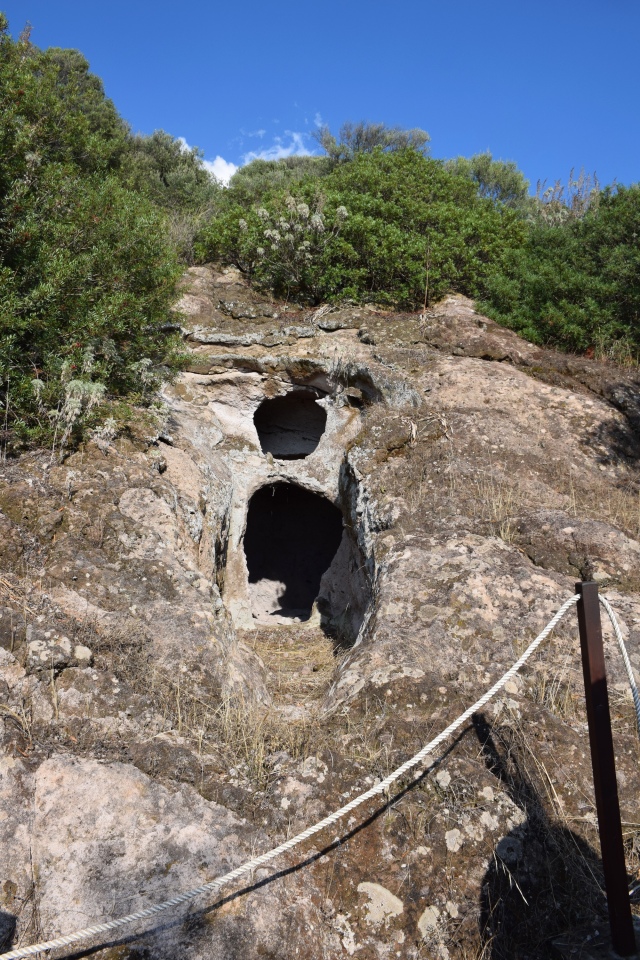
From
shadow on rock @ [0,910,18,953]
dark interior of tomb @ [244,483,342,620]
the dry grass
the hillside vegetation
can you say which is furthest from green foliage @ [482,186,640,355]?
shadow on rock @ [0,910,18,953]

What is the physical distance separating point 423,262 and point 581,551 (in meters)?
7.06

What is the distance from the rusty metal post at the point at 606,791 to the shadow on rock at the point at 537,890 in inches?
12.5

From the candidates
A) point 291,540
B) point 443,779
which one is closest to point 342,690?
point 443,779

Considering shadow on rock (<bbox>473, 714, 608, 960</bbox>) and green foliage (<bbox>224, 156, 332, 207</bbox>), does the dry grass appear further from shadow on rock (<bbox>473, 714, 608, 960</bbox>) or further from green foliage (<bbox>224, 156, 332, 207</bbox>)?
green foliage (<bbox>224, 156, 332, 207</bbox>)

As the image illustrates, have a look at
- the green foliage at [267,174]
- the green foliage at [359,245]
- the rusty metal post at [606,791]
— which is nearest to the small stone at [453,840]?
the rusty metal post at [606,791]

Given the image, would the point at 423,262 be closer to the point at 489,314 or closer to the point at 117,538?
the point at 489,314

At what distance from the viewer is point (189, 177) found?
58.6 feet

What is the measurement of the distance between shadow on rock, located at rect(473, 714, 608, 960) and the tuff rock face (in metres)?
0.01

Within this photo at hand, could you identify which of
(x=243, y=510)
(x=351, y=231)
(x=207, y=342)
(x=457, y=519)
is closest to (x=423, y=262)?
(x=351, y=231)

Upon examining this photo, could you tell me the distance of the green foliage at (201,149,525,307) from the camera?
35.2 ft

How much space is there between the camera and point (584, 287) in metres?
9.60

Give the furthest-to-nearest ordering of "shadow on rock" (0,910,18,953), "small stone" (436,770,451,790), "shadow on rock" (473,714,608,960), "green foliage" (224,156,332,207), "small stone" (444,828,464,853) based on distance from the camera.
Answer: "green foliage" (224,156,332,207) < "small stone" (436,770,451,790) < "small stone" (444,828,464,853) < "shadow on rock" (473,714,608,960) < "shadow on rock" (0,910,18,953)

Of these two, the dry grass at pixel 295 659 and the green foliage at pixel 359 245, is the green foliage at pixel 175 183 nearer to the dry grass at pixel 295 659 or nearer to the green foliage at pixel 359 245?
the green foliage at pixel 359 245

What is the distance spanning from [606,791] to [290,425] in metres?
9.03
